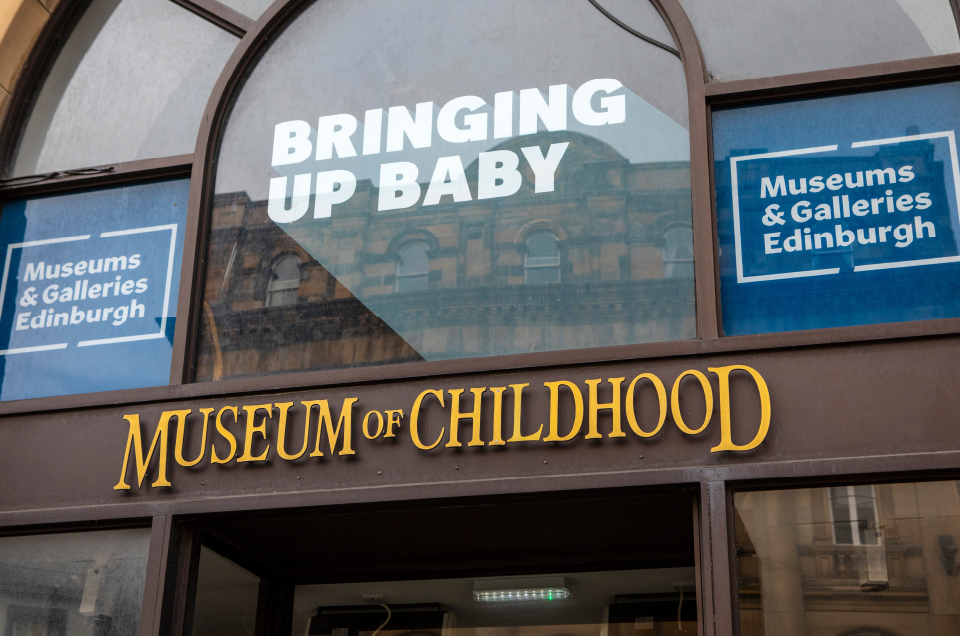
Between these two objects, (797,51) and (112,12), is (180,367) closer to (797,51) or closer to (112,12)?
(112,12)

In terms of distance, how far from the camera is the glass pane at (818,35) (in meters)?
5.77

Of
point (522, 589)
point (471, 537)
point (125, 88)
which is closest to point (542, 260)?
point (471, 537)

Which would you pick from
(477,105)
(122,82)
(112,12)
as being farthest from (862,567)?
(112,12)

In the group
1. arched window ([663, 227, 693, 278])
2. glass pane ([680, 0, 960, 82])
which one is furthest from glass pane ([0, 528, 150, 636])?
glass pane ([680, 0, 960, 82])

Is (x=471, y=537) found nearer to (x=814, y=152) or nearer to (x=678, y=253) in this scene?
(x=678, y=253)

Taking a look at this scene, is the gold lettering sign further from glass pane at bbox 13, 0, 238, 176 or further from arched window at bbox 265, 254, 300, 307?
glass pane at bbox 13, 0, 238, 176

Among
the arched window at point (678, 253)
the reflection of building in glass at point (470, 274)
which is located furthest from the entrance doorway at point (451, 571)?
the arched window at point (678, 253)

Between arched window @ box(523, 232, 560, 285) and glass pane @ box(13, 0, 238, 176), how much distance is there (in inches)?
89.6

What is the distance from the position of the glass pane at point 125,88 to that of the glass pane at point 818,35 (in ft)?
9.84

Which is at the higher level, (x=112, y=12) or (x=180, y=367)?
(x=112, y=12)

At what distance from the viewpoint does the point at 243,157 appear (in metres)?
6.42

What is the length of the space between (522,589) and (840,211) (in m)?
2.86

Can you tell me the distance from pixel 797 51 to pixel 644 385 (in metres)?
2.09

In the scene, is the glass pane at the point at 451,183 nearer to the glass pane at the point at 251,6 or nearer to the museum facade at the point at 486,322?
the museum facade at the point at 486,322
